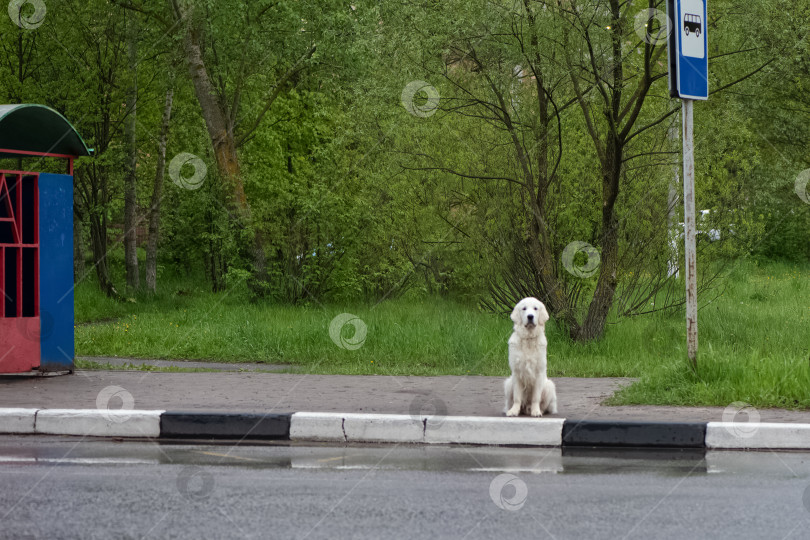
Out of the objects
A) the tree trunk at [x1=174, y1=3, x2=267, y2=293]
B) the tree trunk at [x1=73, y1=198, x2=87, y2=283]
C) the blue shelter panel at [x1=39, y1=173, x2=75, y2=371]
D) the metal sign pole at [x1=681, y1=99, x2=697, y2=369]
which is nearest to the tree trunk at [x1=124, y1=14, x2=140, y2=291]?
the tree trunk at [x1=73, y1=198, x2=87, y2=283]

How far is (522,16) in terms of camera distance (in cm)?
1273

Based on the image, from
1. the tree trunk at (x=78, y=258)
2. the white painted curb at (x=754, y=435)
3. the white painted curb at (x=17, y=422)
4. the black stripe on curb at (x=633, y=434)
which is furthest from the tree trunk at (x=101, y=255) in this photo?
the white painted curb at (x=754, y=435)

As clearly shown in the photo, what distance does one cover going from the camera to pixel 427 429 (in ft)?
25.8

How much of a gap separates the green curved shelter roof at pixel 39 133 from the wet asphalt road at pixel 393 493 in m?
4.50

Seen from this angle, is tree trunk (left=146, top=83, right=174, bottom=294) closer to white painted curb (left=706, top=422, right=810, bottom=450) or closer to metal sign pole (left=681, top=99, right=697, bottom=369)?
metal sign pole (left=681, top=99, right=697, bottom=369)

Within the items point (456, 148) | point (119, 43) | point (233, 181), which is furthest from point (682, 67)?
point (119, 43)

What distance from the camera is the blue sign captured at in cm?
928

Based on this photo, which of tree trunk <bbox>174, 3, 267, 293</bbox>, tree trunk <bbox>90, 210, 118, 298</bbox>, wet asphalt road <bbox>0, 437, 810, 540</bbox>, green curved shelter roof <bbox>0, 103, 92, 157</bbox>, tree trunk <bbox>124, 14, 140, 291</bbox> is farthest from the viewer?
tree trunk <bbox>124, 14, 140, 291</bbox>

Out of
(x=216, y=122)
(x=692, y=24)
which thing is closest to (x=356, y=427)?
(x=692, y=24)

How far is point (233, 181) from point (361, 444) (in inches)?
563

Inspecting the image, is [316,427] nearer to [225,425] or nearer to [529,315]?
[225,425]

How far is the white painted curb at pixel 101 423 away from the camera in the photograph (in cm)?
823

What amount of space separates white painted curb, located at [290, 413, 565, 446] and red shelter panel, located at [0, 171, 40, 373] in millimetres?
4511

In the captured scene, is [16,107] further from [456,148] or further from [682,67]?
[456,148]
